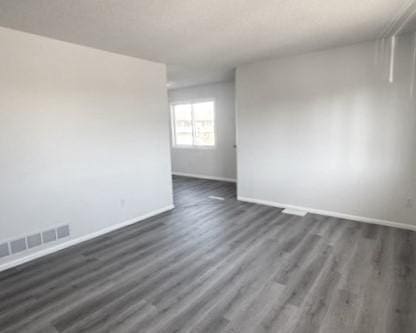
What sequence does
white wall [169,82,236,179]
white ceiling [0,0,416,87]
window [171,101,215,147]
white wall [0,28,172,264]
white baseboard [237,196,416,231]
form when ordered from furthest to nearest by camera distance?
window [171,101,215,147] → white wall [169,82,236,179] → white baseboard [237,196,416,231] → white wall [0,28,172,264] → white ceiling [0,0,416,87]

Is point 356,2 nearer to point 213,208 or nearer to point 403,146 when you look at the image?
point 403,146

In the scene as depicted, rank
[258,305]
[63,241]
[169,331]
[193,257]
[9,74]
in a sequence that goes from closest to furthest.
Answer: [169,331]
[258,305]
[9,74]
[193,257]
[63,241]

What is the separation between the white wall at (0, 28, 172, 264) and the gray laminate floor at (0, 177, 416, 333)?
51 centimetres

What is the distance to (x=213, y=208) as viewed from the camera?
4.67 metres

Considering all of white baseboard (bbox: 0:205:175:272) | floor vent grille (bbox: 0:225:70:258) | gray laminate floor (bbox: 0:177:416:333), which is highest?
floor vent grille (bbox: 0:225:70:258)

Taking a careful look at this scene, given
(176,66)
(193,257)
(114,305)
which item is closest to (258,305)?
(193,257)

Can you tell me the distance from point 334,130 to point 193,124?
14.1ft

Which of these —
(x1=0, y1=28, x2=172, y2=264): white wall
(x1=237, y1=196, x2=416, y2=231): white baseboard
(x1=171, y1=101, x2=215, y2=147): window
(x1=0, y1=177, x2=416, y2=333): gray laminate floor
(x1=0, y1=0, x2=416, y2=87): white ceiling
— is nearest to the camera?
(x1=0, y1=177, x2=416, y2=333): gray laminate floor

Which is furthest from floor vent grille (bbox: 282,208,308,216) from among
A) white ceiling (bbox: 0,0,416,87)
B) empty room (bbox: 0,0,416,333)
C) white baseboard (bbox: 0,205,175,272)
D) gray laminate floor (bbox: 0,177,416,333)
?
white ceiling (bbox: 0,0,416,87)

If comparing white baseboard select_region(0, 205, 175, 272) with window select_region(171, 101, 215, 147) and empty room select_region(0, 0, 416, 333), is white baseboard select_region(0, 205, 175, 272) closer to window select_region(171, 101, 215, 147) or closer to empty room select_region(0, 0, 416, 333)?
empty room select_region(0, 0, 416, 333)

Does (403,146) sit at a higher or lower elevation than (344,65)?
lower

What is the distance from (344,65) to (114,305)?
13.5 ft

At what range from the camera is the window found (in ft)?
23.4

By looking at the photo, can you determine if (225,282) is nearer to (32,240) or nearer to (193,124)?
(32,240)
